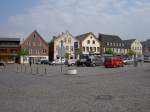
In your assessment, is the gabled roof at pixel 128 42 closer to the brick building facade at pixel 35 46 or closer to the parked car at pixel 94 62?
the brick building facade at pixel 35 46

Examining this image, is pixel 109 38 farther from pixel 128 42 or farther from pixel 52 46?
pixel 52 46

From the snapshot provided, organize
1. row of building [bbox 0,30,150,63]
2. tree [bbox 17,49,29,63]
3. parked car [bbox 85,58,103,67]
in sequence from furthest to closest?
row of building [bbox 0,30,150,63], tree [bbox 17,49,29,63], parked car [bbox 85,58,103,67]

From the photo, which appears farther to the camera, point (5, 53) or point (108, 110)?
point (5, 53)

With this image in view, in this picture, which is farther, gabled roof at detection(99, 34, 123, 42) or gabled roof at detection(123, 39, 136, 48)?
gabled roof at detection(123, 39, 136, 48)

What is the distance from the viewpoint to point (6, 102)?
→ 1319cm

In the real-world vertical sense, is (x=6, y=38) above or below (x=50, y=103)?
above

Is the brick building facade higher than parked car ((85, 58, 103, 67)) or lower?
higher

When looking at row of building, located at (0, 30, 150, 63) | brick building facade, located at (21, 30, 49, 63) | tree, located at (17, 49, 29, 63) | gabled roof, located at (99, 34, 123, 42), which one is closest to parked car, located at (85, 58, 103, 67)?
row of building, located at (0, 30, 150, 63)

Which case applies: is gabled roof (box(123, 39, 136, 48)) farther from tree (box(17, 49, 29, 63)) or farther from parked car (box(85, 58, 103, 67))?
parked car (box(85, 58, 103, 67))

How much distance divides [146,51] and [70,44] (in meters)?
51.3

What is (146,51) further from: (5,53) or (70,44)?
(5,53)

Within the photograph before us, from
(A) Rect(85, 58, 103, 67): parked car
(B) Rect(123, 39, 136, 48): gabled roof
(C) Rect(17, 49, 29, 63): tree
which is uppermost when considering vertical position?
(B) Rect(123, 39, 136, 48): gabled roof

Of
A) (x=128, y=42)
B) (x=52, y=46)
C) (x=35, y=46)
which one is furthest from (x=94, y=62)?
(x=128, y=42)

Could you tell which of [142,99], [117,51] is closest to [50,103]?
[142,99]
